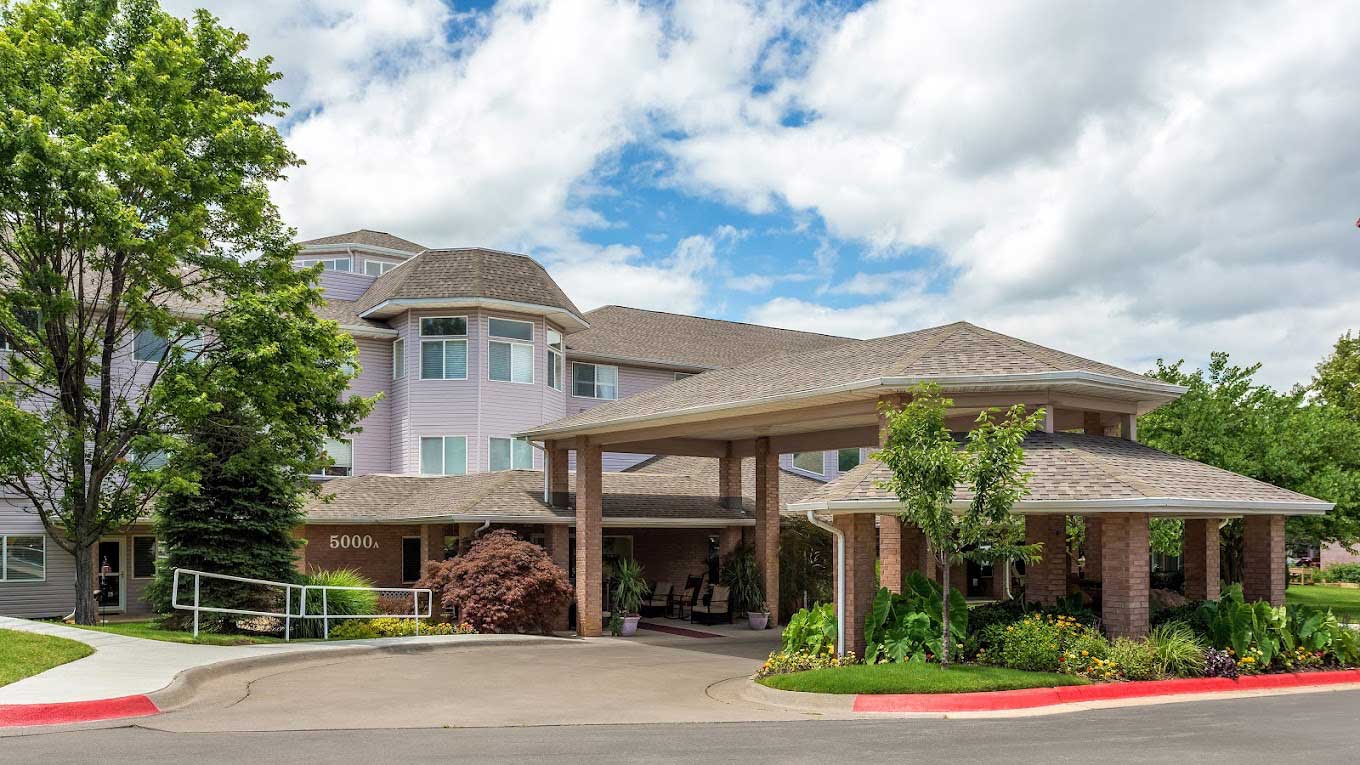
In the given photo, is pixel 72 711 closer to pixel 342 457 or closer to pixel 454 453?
pixel 454 453

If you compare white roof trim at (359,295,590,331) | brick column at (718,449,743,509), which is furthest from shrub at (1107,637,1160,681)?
white roof trim at (359,295,590,331)

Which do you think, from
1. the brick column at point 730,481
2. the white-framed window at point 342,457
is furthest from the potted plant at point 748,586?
the white-framed window at point 342,457

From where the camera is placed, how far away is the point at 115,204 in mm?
20219

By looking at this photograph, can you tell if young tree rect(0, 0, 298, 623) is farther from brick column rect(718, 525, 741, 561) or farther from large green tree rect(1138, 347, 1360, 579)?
large green tree rect(1138, 347, 1360, 579)

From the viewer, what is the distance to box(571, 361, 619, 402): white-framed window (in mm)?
36688

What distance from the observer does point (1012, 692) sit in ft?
49.4

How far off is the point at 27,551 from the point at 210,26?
592 inches

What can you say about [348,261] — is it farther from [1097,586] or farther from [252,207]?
[1097,586]

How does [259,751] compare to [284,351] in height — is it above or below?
below

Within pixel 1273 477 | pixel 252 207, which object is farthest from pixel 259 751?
pixel 1273 477

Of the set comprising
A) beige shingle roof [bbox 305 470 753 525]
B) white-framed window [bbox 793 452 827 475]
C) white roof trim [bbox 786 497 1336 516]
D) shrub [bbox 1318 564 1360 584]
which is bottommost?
shrub [bbox 1318 564 1360 584]

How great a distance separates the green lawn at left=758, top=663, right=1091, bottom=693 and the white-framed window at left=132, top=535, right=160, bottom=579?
71.1 ft

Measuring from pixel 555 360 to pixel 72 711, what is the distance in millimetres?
22863

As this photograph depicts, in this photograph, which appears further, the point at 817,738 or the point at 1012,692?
the point at 1012,692
